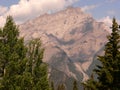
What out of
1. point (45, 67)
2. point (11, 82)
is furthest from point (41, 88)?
point (11, 82)

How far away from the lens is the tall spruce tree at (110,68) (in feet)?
95.6

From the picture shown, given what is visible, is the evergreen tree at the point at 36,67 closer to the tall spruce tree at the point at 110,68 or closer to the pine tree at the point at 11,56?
→ the pine tree at the point at 11,56

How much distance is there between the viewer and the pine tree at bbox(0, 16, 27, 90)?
3950 centimetres

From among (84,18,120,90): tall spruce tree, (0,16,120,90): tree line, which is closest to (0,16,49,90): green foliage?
(0,16,120,90): tree line

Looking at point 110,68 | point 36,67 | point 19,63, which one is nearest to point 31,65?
point 36,67

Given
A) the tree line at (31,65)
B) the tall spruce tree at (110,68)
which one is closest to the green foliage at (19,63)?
the tree line at (31,65)

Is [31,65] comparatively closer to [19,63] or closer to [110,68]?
[19,63]

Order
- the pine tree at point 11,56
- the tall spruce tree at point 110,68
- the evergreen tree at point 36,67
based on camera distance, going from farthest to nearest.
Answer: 1. the evergreen tree at point 36,67
2. the pine tree at point 11,56
3. the tall spruce tree at point 110,68

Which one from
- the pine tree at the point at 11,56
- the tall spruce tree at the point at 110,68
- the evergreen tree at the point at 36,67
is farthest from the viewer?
the evergreen tree at the point at 36,67

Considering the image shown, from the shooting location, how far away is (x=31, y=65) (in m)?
45.9

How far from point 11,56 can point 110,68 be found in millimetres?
15595

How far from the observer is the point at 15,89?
3903 centimetres

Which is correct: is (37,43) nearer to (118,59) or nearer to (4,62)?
(4,62)

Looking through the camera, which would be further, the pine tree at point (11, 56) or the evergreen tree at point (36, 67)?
the evergreen tree at point (36, 67)
